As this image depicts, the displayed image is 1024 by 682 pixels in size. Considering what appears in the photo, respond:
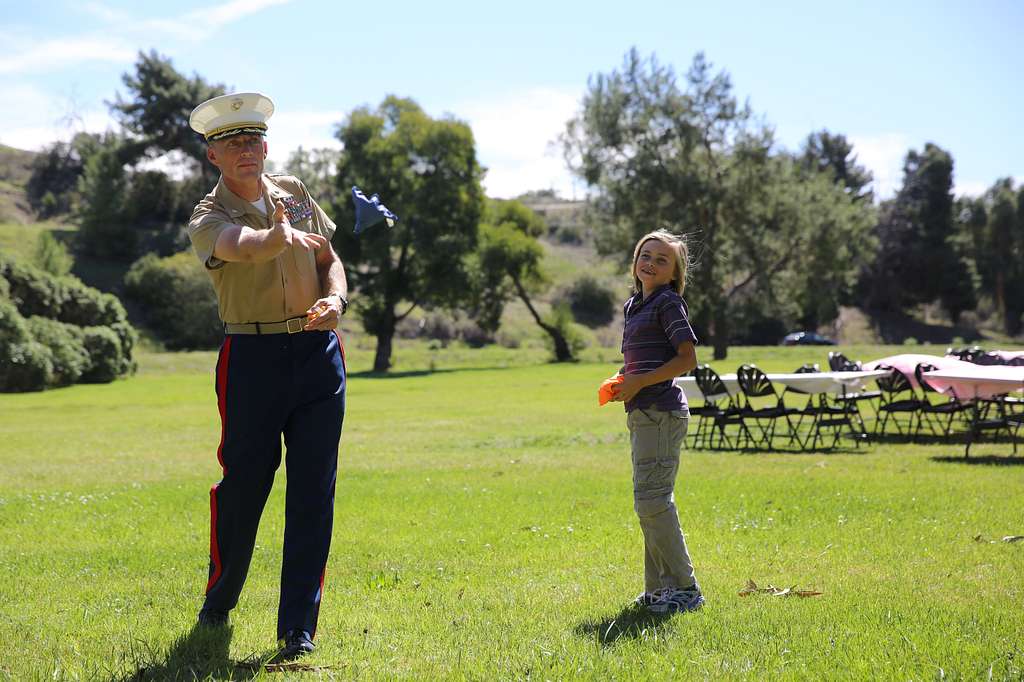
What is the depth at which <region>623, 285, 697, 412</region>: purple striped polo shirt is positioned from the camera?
553cm

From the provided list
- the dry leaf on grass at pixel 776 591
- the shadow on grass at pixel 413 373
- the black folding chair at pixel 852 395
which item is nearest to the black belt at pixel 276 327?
the dry leaf on grass at pixel 776 591

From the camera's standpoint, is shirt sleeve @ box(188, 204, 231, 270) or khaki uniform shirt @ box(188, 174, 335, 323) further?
khaki uniform shirt @ box(188, 174, 335, 323)

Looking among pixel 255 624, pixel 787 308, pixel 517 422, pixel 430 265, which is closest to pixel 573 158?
pixel 430 265

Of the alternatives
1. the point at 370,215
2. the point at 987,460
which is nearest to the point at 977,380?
the point at 987,460

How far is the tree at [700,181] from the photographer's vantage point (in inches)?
1965

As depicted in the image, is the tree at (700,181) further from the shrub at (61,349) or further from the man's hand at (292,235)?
the man's hand at (292,235)

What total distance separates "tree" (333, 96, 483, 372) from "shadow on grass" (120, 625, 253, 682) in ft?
155

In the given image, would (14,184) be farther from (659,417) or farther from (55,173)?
(659,417)

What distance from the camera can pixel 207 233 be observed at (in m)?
4.65

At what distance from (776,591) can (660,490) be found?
3.22 ft

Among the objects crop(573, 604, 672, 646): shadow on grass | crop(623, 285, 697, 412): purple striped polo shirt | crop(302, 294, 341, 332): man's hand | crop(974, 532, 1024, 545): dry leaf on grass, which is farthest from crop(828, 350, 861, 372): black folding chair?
crop(302, 294, 341, 332): man's hand

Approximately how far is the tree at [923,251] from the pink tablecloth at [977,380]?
70.7 meters

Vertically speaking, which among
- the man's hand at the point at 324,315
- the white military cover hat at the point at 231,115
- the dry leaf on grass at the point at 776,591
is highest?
the white military cover hat at the point at 231,115

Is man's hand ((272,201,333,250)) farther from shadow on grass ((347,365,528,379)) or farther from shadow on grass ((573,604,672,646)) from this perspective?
shadow on grass ((347,365,528,379))
